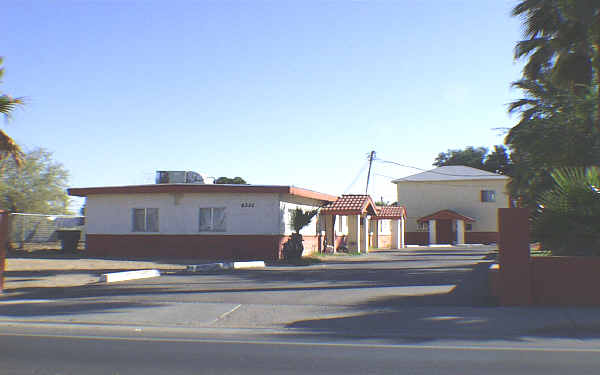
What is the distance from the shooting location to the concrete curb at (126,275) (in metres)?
15.6

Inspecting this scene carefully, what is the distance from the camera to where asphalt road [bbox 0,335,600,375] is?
6.78m

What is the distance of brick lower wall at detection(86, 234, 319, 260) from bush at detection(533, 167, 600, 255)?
44.3 feet

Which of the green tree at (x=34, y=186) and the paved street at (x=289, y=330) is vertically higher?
the green tree at (x=34, y=186)

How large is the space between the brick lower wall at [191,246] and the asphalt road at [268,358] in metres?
14.8

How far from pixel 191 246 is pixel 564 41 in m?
15.9

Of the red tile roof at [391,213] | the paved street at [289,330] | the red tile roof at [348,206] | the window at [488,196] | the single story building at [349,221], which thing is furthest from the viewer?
the window at [488,196]

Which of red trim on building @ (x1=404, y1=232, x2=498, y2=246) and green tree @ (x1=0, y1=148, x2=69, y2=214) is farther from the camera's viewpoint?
red trim on building @ (x1=404, y1=232, x2=498, y2=246)

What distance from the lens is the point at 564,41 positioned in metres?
16.2

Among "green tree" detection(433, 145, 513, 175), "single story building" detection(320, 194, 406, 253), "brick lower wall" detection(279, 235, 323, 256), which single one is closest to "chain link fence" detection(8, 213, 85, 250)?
"brick lower wall" detection(279, 235, 323, 256)

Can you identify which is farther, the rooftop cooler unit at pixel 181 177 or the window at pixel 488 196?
the window at pixel 488 196

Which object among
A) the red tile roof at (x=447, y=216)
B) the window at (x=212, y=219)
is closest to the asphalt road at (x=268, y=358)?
the window at (x=212, y=219)

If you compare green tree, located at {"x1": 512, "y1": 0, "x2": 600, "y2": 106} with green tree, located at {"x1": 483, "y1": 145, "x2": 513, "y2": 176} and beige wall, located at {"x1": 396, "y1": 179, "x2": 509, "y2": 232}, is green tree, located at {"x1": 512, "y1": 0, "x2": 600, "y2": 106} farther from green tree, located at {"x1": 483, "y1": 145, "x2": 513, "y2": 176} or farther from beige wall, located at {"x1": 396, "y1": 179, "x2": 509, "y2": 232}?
green tree, located at {"x1": 483, "y1": 145, "x2": 513, "y2": 176}

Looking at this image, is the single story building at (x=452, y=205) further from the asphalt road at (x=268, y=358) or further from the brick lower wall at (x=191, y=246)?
the asphalt road at (x=268, y=358)

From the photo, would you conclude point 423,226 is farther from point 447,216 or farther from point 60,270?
point 60,270
